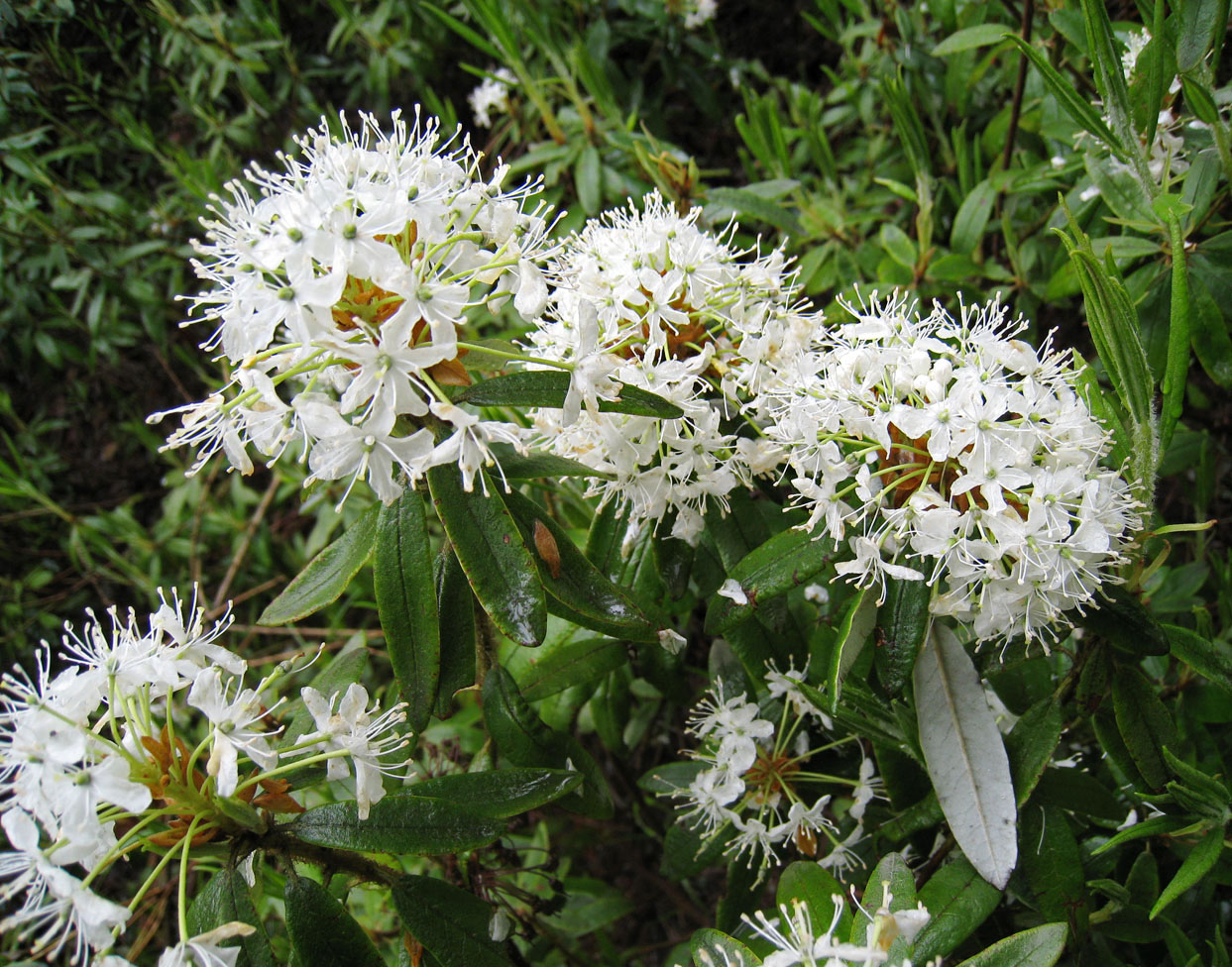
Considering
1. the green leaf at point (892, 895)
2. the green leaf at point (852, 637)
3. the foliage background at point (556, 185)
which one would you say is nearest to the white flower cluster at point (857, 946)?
the green leaf at point (892, 895)

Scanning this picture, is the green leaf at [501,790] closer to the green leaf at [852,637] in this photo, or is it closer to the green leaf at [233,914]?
the green leaf at [233,914]

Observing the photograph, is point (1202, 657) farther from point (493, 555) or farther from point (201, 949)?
point (201, 949)

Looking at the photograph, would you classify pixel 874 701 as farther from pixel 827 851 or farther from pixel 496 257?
pixel 496 257

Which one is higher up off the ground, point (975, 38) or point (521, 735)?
point (975, 38)

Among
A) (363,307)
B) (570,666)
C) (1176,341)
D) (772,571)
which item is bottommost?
(570,666)

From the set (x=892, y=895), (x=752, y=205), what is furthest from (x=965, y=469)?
(x=752, y=205)

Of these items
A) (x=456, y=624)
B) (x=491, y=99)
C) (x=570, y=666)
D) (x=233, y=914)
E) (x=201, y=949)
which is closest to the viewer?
(x=201, y=949)
